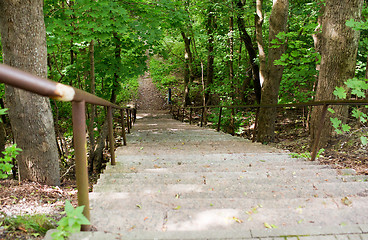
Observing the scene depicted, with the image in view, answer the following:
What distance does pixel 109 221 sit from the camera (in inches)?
67.4

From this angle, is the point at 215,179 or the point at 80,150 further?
the point at 215,179

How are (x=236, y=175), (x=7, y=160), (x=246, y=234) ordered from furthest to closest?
(x=236, y=175), (x=7, y=160), (x=246, y=234)

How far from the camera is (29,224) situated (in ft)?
5.61

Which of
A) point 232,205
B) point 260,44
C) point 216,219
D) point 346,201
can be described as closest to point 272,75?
point 260,44

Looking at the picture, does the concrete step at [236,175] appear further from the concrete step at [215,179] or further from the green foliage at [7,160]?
the green foliage at [7,160]

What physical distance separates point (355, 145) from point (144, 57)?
6183 mm

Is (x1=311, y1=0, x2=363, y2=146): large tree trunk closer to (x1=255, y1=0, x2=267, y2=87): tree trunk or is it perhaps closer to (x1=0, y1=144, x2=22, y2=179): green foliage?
(x1=255, y1=0, x2=267, y2=87): tree trunk

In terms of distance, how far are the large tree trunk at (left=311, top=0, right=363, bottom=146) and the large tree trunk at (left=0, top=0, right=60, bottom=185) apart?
4.41 meters

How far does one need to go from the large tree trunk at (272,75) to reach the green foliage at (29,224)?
6669 mm

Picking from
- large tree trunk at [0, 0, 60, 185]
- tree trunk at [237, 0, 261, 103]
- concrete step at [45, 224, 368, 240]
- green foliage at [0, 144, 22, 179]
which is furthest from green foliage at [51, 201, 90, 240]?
tree trunk at [237, 0, 261, 103]

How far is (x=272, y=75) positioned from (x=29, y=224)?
6941mm

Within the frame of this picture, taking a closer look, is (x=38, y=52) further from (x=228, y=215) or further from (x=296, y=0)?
(x=296, y=0)

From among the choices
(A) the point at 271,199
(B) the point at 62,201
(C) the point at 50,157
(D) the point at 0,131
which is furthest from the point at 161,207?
(D) the point at 0,131

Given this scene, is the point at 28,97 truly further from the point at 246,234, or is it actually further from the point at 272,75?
the point at 272,75
